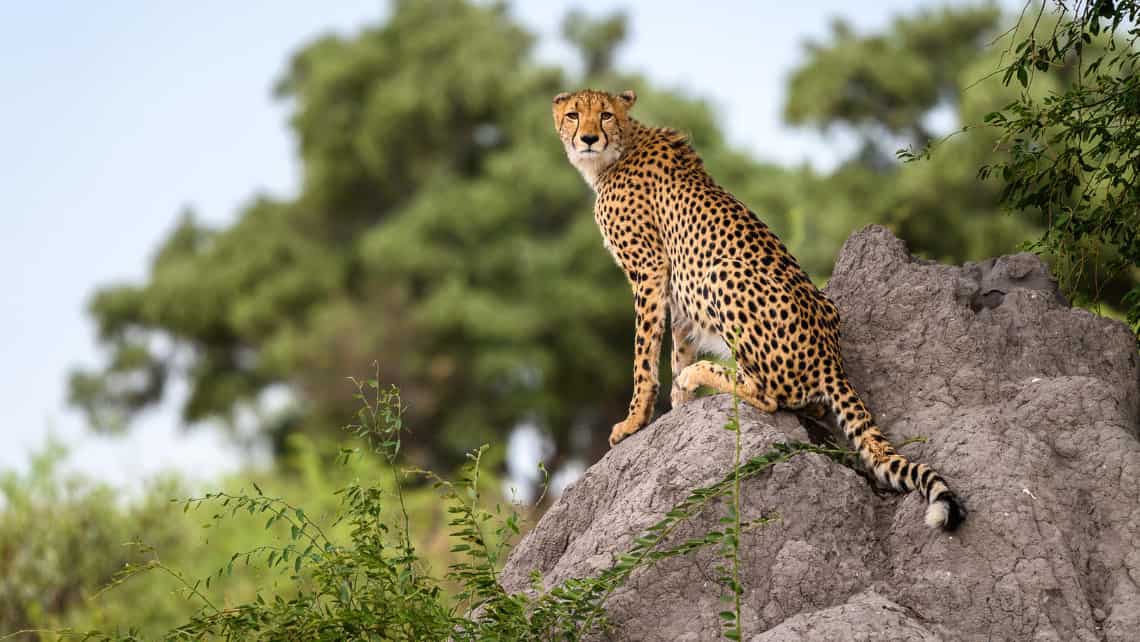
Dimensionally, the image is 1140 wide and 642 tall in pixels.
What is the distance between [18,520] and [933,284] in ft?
35.4

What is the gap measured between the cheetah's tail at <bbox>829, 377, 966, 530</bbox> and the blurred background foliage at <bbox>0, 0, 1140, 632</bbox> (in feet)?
51.3

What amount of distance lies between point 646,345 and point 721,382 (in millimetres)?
480

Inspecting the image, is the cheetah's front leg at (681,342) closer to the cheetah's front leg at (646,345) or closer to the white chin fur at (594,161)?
the cheetah's front leg at (646,345)

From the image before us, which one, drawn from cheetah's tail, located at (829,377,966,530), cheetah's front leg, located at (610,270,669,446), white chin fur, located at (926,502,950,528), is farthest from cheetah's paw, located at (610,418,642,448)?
white chin fur, located at (926,502,950,528)

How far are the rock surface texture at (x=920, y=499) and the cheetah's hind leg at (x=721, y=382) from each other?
7 centimetres

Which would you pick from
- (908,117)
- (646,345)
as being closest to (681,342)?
(646,345)

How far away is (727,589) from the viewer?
5.28 metres

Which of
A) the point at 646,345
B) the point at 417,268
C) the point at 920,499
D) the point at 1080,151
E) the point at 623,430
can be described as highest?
the point at 417,268

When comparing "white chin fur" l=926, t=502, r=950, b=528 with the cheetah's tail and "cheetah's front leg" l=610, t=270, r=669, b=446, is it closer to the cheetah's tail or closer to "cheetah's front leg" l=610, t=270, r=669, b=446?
the cheetah's tail

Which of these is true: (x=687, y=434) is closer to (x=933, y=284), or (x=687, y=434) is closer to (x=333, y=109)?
(x=933, y=284)

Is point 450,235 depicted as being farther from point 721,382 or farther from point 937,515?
point 937,515

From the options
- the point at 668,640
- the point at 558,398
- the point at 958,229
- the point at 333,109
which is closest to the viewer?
the point at 668,640

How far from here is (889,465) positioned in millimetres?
5504

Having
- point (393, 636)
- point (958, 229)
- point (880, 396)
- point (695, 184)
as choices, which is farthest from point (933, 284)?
point (958, 229)
